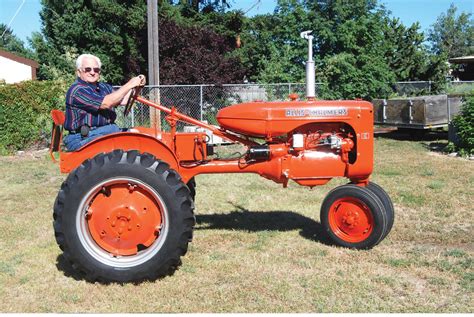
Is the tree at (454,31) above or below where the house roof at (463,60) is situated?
above

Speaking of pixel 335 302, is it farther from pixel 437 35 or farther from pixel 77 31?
pixel 437 35

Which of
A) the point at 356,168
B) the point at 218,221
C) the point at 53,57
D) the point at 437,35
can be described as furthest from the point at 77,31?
the point at 437,35

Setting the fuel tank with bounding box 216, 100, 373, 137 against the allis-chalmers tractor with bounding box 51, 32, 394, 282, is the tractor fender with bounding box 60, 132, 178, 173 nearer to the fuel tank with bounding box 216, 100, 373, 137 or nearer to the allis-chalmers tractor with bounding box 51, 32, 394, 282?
the allis-chalmers tractor with bounding box 51, 32, 394, 282

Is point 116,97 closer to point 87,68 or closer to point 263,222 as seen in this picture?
point 87,68

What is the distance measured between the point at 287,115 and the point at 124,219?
5.67 ft

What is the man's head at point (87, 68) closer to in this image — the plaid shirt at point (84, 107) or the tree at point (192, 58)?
the plaid shirt at point (84, 107)

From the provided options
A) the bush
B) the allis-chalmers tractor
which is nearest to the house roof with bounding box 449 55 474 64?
the bush

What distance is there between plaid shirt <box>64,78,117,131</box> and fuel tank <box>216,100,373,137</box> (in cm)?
118

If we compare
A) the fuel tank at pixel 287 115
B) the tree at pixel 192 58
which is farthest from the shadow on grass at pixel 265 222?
the tree at pixel 192 58

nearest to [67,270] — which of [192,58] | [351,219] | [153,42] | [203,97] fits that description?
[351,219]

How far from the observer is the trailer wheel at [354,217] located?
4715 millimetres

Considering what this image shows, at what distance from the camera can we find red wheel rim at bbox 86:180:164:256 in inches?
164

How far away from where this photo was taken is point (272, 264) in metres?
4.54

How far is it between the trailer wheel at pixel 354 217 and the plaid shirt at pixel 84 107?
2.27 meters
